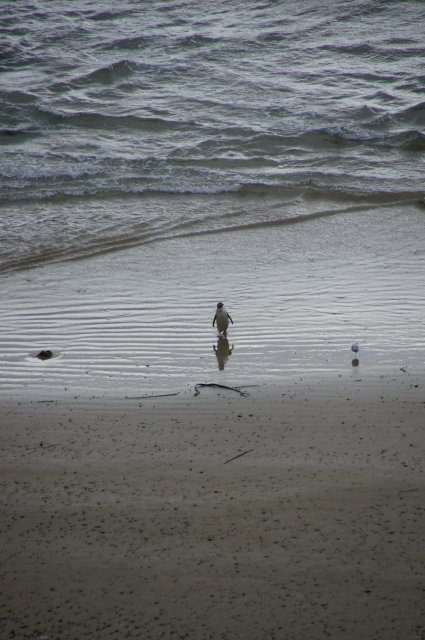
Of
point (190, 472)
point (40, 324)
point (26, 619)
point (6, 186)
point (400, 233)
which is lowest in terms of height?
point (26, 619)

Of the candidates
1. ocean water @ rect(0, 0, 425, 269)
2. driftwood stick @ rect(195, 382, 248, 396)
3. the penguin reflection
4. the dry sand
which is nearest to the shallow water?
the penguin reflection

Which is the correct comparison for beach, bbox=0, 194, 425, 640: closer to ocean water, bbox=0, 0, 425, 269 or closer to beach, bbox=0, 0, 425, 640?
beach, bbox=0, 0, 425, 640

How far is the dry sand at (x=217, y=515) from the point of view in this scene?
423 centimetres

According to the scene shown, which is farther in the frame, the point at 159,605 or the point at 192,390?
the point at 192,390

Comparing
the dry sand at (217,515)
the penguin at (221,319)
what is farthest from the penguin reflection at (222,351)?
the dry sand at (217,515)

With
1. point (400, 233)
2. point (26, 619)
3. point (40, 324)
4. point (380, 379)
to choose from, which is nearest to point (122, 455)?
point (26, 619)

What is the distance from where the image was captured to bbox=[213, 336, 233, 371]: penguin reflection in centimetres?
754

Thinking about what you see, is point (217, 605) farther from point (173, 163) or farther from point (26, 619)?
point (173, 163)

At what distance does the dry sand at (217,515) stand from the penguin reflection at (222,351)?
0.78m

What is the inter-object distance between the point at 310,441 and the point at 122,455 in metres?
1.43

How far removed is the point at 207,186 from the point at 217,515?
39.1 ft

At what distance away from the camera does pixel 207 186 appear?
639 inches

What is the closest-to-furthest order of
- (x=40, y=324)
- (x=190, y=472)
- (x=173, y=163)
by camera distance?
(x=190, y=472) < (x=40, y=324) < (x=173, y=163)

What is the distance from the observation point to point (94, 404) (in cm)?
664
